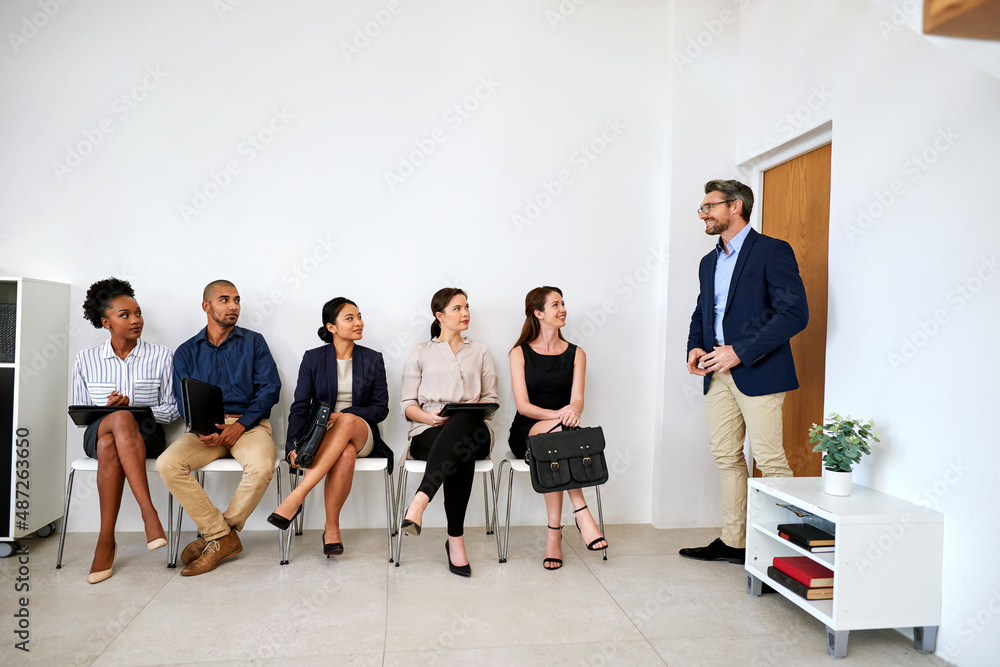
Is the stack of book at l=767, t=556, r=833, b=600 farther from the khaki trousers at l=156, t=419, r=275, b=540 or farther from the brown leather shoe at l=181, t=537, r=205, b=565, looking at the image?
the brown leather shoe at l=181, t=537, r=205, b=565

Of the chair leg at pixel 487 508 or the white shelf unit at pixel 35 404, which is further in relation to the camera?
the chair leg at pixel 487 508

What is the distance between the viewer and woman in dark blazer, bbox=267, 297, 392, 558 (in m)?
3.11

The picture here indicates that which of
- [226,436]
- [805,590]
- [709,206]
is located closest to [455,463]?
[226,436]

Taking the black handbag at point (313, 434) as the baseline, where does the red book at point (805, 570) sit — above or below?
below

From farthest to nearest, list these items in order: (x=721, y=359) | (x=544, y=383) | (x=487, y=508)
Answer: (x=487, y=508)
(x=544, y=383)
(x=721, y=359)

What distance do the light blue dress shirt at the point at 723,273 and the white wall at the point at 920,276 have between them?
0.39 meters

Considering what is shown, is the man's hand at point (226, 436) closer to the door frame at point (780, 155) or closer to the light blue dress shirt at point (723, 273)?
the light blue dress shirt at point (723, 273)

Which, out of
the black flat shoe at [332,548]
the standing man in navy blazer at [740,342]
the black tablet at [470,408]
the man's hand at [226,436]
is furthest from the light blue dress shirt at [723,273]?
the man's hand at [226,436]

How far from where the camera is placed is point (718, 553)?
3121 mm

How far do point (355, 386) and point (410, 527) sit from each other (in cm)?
85

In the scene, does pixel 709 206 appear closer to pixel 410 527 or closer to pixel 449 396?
pixel 449 396

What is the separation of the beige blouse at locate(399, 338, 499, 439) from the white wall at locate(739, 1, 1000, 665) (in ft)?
5.40

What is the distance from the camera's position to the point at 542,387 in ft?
10.9

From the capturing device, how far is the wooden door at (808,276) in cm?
310
